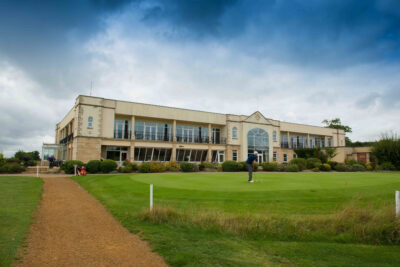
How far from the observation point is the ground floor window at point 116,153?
33.6 m

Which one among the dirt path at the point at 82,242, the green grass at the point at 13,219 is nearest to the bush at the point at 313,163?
the dirt path at the point at 82,242

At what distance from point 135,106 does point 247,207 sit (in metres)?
28.8

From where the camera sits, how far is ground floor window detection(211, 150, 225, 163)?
134ft

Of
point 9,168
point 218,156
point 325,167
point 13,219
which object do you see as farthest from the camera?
point 218,156

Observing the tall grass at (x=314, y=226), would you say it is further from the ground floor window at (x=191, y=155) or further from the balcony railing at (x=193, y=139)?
the balcony railing at (x=193, y=139)

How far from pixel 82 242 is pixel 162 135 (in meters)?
32.0

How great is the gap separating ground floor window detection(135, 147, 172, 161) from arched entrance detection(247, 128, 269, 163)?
45.2 feet

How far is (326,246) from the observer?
559cm

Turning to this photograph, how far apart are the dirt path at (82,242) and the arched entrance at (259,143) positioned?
35451 millimetres

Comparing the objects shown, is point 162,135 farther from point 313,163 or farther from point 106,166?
point 313,163

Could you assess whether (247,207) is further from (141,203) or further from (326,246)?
(141,203)

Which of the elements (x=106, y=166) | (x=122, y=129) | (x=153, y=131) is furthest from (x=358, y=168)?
(x=122, y=129)

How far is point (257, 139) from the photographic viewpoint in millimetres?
43500

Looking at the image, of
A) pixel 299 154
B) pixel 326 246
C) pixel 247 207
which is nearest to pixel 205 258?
pixel 326 246
